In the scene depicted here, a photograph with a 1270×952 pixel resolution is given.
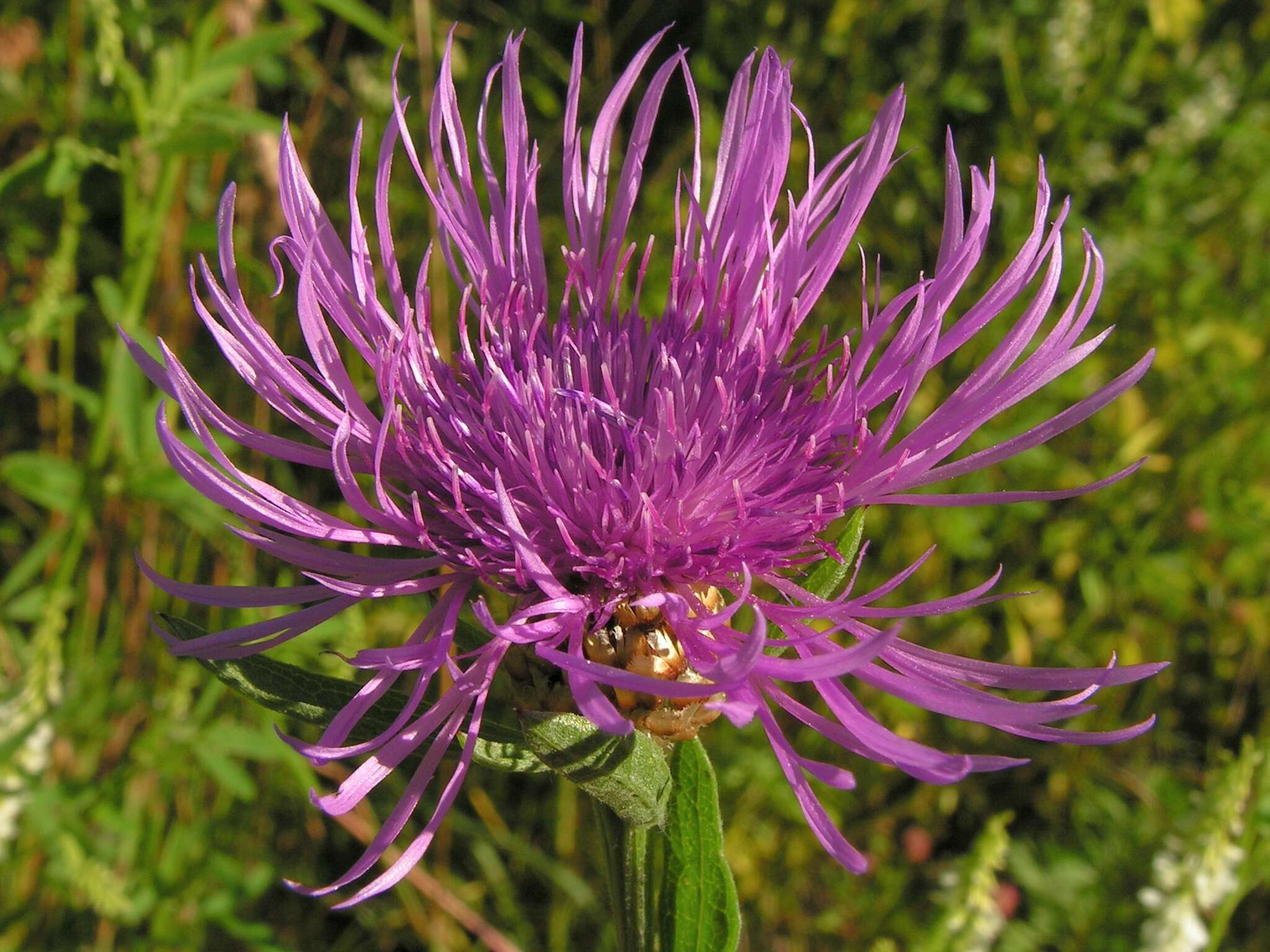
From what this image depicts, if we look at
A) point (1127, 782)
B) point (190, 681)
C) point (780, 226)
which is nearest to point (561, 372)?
point (780, 226)

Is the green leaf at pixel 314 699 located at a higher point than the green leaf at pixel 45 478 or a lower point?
higher

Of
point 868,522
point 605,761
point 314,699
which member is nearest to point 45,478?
point 314,699

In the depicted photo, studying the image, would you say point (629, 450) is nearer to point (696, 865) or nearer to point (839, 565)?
point (839, 565)

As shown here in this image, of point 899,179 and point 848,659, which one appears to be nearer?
point 848,659

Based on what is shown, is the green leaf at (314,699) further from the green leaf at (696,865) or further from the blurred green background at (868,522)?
Answer: the blurred green background at (868,522)

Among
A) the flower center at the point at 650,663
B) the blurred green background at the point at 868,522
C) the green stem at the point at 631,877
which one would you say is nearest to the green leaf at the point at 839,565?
the flower center at the point at 650,663

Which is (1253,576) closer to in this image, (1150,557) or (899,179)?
(1150,557)
